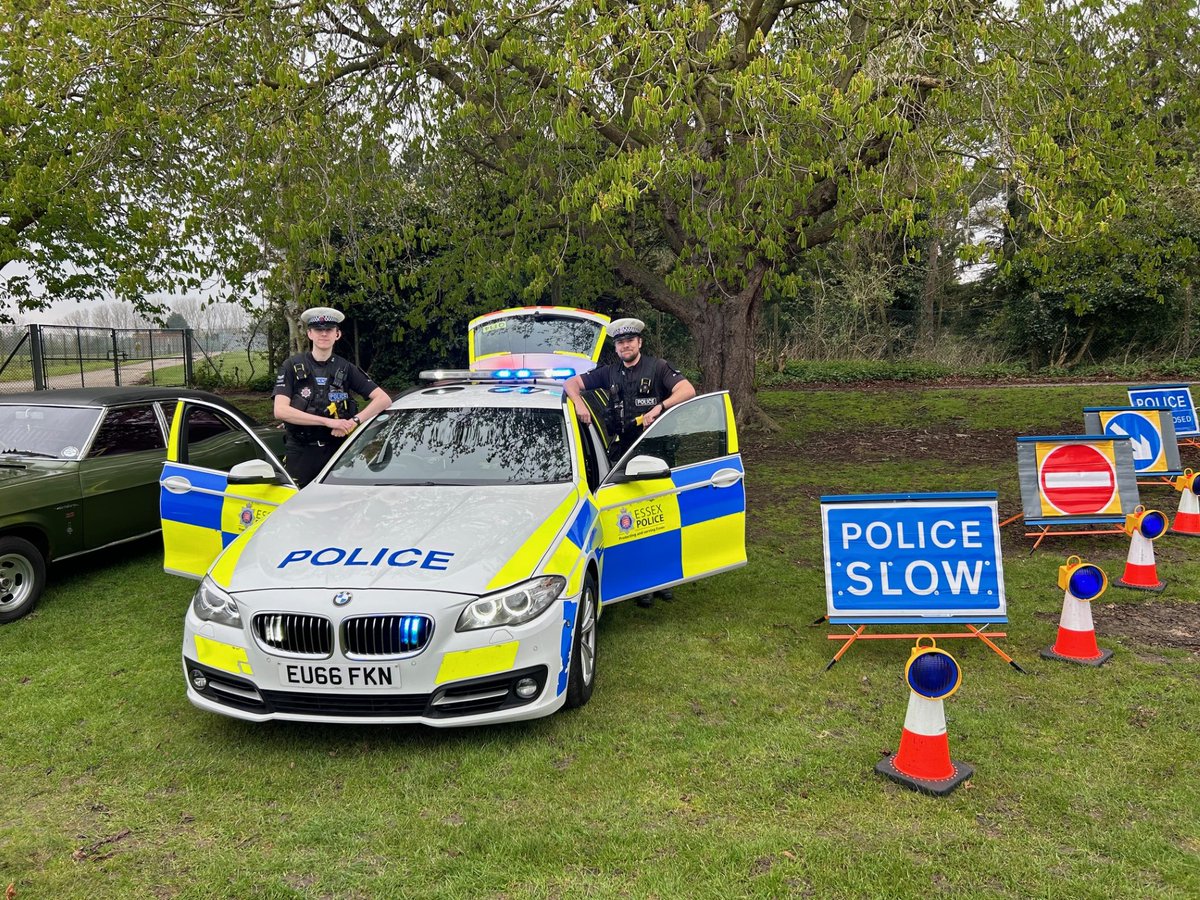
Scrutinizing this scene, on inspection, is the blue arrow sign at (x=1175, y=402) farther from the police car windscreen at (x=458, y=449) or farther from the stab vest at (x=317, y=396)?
the stab vest at (x=317, y=396)

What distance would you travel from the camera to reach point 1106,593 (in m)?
5.90

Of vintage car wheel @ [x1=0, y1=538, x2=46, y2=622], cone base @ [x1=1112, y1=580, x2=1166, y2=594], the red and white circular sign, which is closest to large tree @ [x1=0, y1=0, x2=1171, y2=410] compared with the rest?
the red and white circular sign

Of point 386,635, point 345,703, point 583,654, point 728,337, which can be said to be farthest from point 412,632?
point 728,337

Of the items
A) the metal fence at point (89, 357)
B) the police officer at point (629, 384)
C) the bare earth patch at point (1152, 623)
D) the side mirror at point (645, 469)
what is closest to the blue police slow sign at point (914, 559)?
the side mirror at point (645, 469)

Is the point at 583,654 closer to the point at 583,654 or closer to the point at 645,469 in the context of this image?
the point at 583,654

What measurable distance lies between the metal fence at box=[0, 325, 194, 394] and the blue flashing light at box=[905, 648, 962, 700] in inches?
593

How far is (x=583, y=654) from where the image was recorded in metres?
4.21

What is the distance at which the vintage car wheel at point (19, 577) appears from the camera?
562 cm

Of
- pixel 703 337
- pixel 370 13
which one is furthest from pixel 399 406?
pixel 703 337

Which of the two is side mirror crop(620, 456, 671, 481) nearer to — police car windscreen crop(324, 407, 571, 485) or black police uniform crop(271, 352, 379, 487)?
police car windscreen crop(324, 407, 571, 485)

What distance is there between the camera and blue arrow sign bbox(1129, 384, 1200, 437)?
9.81 meters

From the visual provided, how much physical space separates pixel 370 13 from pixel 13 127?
5100mm

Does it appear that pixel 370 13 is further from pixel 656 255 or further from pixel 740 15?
pixel 656 255

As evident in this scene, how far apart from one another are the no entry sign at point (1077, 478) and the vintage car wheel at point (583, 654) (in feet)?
14.6
